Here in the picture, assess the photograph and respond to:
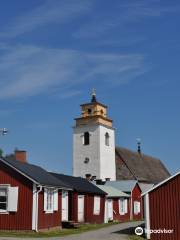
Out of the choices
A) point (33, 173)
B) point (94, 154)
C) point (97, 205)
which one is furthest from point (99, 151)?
point (33, 173)

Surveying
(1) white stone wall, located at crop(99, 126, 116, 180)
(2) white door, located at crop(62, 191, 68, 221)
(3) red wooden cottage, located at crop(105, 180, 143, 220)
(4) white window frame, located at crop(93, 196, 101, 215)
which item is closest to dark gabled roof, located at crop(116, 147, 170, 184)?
(1) white stone wall, located at crop(99, 126, 116, 180)

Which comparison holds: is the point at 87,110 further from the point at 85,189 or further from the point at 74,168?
the point at 85,189

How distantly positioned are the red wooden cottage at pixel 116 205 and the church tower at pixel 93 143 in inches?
579

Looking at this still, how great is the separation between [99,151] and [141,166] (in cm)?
801

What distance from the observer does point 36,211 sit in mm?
29719

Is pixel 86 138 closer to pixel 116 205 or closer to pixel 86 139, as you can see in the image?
pixel 86 139

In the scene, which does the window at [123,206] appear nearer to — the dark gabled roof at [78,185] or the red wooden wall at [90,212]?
the dark gabled roof at [78,185]

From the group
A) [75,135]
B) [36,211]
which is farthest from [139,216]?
[36,211]

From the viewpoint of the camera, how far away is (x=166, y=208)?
26766 mm

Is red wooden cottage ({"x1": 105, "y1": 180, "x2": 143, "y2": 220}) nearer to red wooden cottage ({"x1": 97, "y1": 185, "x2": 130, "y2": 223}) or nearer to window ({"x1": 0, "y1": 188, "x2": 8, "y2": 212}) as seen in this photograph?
red wooden cottage ({"x1": 97, "y1": 185, "x2": 130, "y2": 223})

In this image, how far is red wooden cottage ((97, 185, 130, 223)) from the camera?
4519cm

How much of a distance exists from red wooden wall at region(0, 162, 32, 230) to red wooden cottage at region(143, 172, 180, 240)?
24.3ft

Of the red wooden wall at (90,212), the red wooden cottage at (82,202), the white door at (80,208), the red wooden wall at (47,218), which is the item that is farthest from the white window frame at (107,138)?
the red wooden wall at (47,218)

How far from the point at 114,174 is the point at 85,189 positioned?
26806 mm
